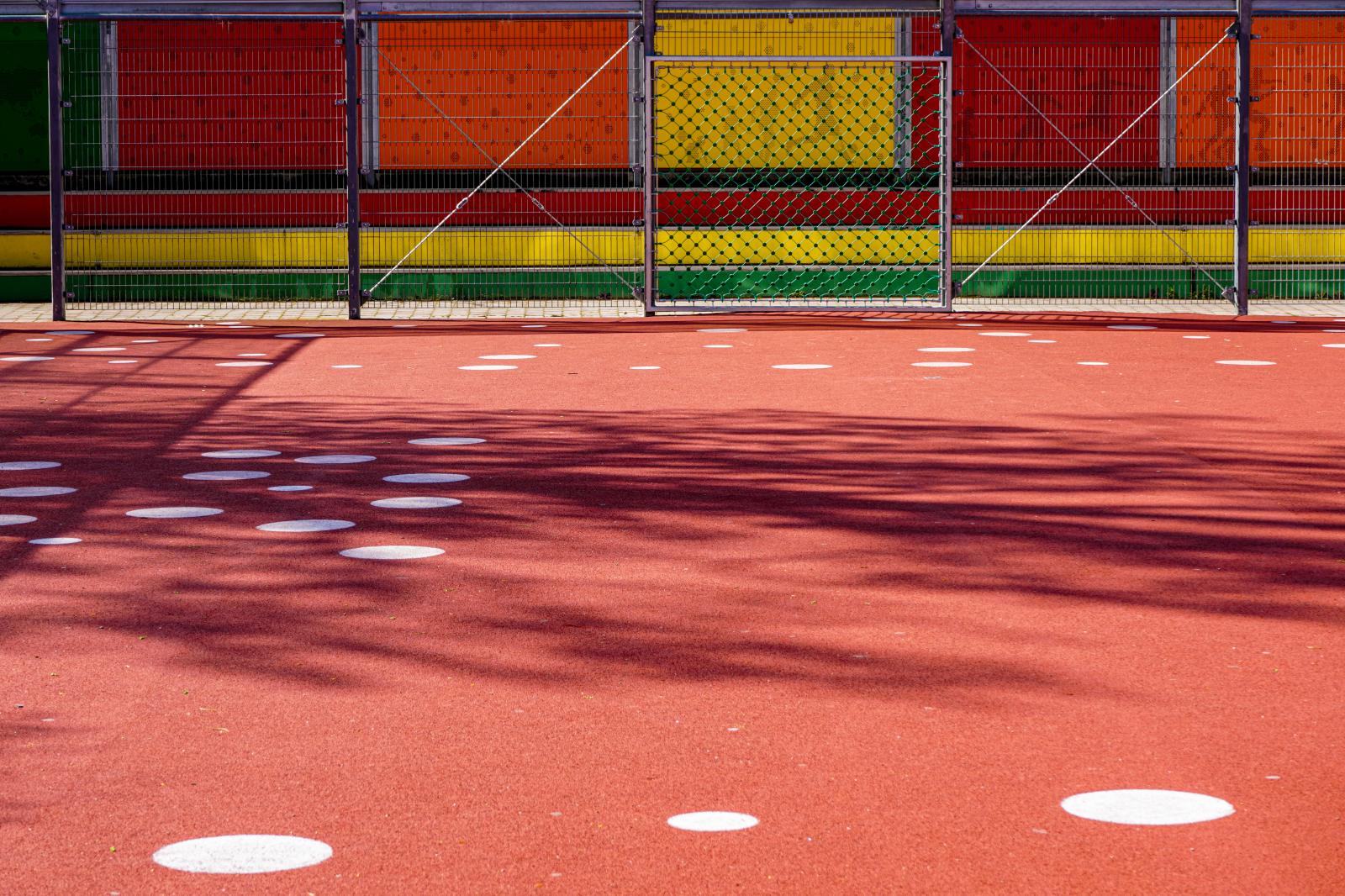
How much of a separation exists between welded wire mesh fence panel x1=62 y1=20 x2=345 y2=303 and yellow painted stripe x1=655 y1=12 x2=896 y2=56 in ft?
9.26

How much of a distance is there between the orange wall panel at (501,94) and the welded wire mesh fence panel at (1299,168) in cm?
499

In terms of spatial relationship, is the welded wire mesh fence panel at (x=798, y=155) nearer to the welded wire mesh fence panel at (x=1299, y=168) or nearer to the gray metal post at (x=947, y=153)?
the gray metal post at (x=947, y=153)

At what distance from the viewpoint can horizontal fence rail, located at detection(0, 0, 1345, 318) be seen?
14750 millimetres

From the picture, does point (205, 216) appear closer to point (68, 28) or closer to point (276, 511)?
point (68, 28)

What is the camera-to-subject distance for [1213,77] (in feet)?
50.5

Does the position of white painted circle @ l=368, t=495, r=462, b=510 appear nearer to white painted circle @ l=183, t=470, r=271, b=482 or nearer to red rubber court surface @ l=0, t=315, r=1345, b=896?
red rubber court surface @ l=0, t=315, r=1345, b=896

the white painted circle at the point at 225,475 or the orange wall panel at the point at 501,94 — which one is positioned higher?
the orange wall panel at the point at 501,94

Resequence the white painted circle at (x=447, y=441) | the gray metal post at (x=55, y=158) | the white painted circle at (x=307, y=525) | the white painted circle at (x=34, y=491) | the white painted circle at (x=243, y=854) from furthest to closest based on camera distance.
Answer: the gray metal post at (x=55, y=158)
the white painted circle at (x=447, y=441)
the white painted circle at (x=34, y=491)
the white painted circle at (x=307, y=525)
the white painted circle at (x=243, y=854)

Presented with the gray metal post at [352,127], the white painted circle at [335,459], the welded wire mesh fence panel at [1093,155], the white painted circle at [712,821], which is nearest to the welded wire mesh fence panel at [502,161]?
the gray metal post at [352,127]

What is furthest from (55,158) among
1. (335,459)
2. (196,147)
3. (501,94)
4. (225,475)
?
(225,475)

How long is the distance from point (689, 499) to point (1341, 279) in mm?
11021

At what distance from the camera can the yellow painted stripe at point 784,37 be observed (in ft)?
50.9

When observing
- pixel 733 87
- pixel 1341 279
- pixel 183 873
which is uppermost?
pixel 733 87

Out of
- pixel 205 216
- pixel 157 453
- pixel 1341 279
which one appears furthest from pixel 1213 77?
pixel 157 453
